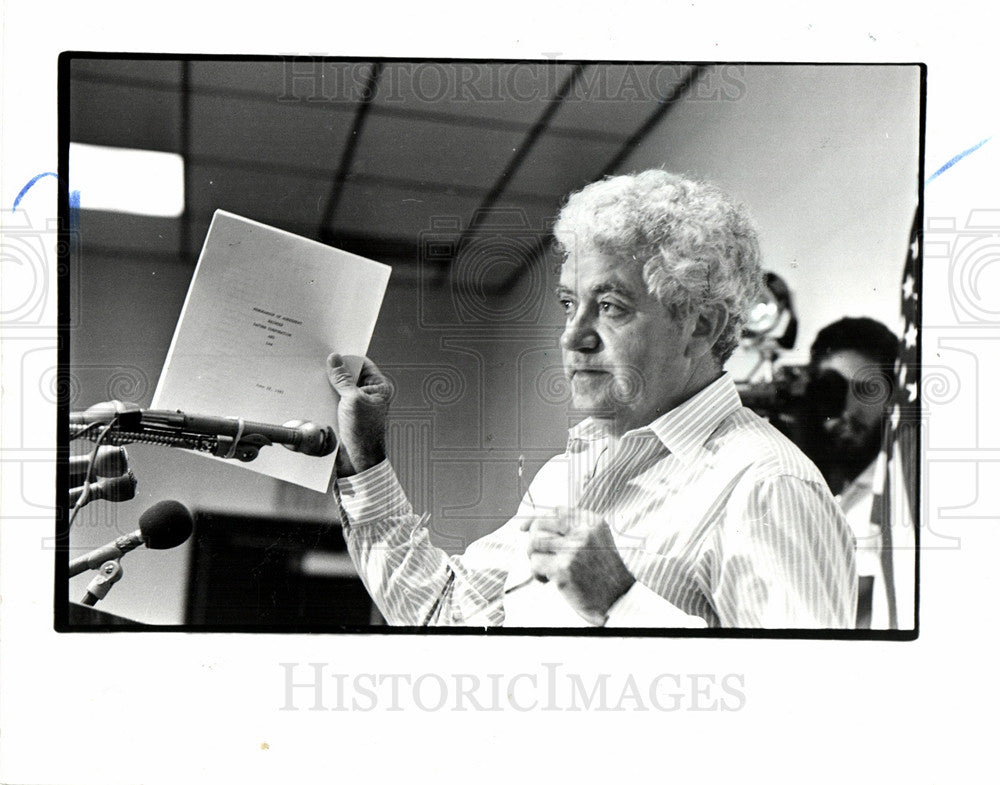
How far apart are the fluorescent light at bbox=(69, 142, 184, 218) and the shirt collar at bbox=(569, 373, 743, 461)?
116 centimetres

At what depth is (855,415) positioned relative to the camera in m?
1.94

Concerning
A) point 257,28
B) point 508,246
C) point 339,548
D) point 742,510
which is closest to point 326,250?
point 508,246

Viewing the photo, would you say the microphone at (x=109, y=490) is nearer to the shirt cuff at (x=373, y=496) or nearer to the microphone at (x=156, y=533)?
the microphone at (x=156, y=533)

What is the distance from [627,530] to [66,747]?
52.1 inches

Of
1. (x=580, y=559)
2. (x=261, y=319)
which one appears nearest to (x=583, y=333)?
(x=580, y=559)

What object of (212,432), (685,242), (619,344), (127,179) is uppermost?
(127,179)

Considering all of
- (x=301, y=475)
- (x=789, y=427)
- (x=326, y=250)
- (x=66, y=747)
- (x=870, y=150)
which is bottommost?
(x=66, y=747)

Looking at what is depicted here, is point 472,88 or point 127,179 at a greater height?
point 472,88

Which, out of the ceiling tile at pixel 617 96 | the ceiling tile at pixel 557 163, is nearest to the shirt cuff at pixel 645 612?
the ceiling tile at pixel 557 163

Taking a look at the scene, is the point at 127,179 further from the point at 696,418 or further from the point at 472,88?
the point at 696,418

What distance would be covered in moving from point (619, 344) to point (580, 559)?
1.55 feet

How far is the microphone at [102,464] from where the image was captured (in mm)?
1970

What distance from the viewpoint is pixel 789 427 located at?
6.32 ft

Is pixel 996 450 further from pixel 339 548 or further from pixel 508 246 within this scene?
pixel 339 548
